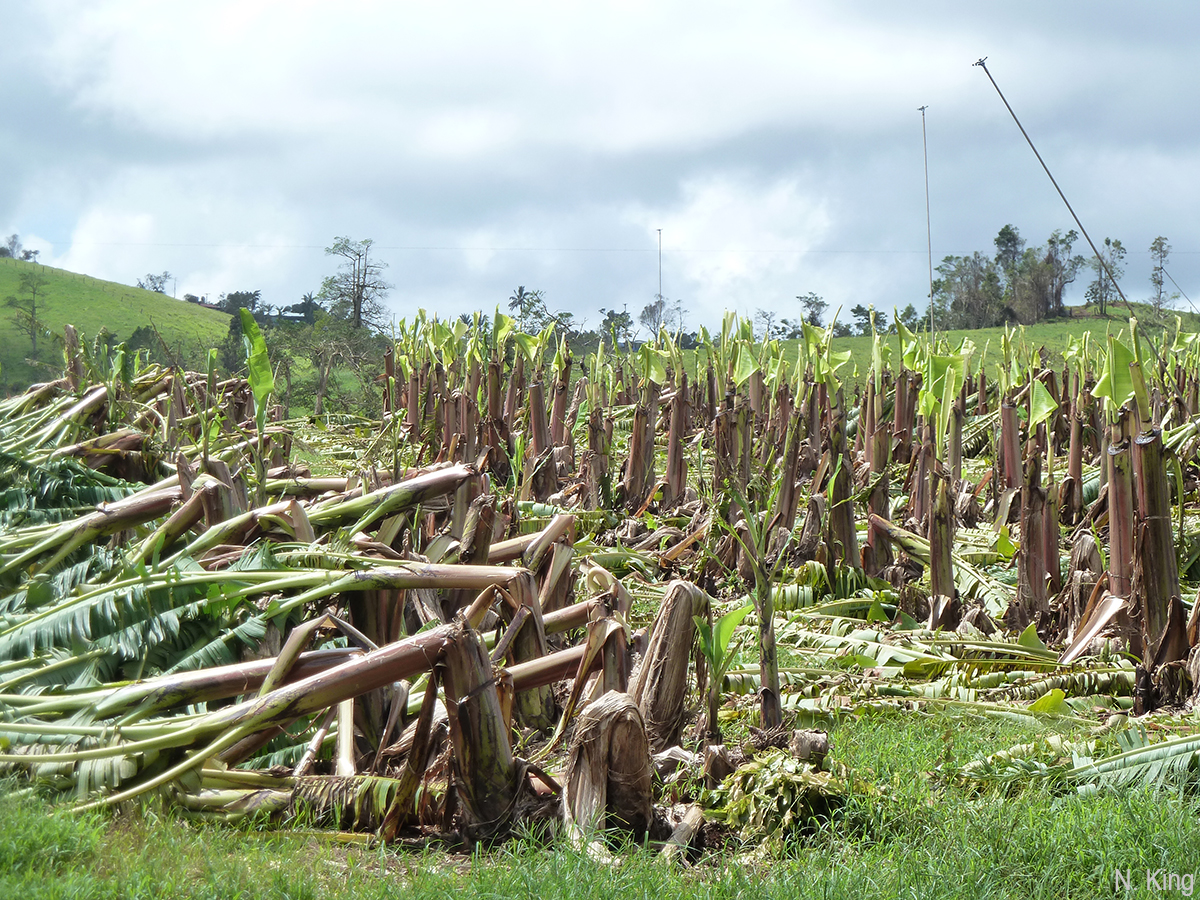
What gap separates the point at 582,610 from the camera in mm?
3000

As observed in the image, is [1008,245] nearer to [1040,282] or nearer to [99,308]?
[1040,282]

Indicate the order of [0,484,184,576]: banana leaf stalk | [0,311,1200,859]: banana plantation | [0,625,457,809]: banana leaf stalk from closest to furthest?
1. [0,625,457,809]: banana leaf stalk
2. [0,311,1200,859]: banana plantation
3. [0,484,184,576]: banana leaf stalk

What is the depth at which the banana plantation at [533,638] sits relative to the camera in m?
2.23

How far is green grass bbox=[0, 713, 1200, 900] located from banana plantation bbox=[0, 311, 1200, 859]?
0.10m

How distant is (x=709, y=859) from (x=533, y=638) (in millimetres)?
837

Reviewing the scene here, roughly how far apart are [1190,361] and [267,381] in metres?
10.6

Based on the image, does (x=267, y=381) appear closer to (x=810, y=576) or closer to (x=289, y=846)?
(x=289, y=846)

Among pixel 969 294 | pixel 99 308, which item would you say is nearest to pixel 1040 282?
pixel 969 294

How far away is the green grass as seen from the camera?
189 centimetres

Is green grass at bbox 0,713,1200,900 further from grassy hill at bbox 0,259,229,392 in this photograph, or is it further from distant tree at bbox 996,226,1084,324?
distant tree at bbox 996,226,1084,324

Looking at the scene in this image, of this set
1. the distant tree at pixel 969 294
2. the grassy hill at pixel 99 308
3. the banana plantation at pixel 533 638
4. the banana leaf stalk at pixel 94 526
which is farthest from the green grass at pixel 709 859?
the distant tree at pixel 969 294

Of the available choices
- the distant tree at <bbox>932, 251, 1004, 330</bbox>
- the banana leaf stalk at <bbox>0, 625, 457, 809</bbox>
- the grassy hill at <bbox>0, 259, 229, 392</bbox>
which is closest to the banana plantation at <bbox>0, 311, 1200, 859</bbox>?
the banana leaf stalk at <bbox>0, 625, 457, 809</bbox>

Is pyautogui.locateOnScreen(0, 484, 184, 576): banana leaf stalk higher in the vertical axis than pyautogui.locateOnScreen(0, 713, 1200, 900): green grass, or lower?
higher

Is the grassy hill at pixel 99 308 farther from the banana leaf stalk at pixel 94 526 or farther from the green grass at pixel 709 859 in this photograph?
the green grass at pixel 709 859
